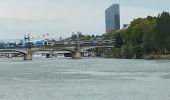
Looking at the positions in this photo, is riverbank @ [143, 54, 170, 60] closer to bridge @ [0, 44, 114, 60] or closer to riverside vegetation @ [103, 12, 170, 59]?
riverside vegetation @ [103, 12, 170, 59]

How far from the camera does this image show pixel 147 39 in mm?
131625

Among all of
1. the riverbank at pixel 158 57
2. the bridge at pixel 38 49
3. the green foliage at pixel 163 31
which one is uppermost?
the green foliage at pixel 163 31

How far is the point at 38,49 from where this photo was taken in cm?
17150

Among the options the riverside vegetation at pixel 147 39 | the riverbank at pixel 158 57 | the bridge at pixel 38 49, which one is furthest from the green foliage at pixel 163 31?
the bridge at pixel 38 49

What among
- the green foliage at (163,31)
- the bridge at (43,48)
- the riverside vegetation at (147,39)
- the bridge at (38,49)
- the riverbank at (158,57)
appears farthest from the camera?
the bridge at (43,48)

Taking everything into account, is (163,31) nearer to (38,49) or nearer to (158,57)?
(158,57)

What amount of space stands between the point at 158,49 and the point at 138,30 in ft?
46.5

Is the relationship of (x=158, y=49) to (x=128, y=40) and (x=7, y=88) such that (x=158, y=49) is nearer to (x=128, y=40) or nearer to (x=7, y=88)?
(x=128, y=40)

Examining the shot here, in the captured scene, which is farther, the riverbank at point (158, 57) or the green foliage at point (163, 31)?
the riverbank at point (158, 57)

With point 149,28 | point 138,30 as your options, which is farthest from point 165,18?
point 138,30

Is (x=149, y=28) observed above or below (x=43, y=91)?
above

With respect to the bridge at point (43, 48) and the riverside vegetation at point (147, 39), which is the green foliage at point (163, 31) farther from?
the bridge at point (43, 48)

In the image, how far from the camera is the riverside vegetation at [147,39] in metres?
125

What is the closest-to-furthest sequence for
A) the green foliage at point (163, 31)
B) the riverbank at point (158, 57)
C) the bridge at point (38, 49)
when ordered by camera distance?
the green foliage at point (163, 31) < the riverbank at point (158, 57) < the bridge at point (38, 49)
